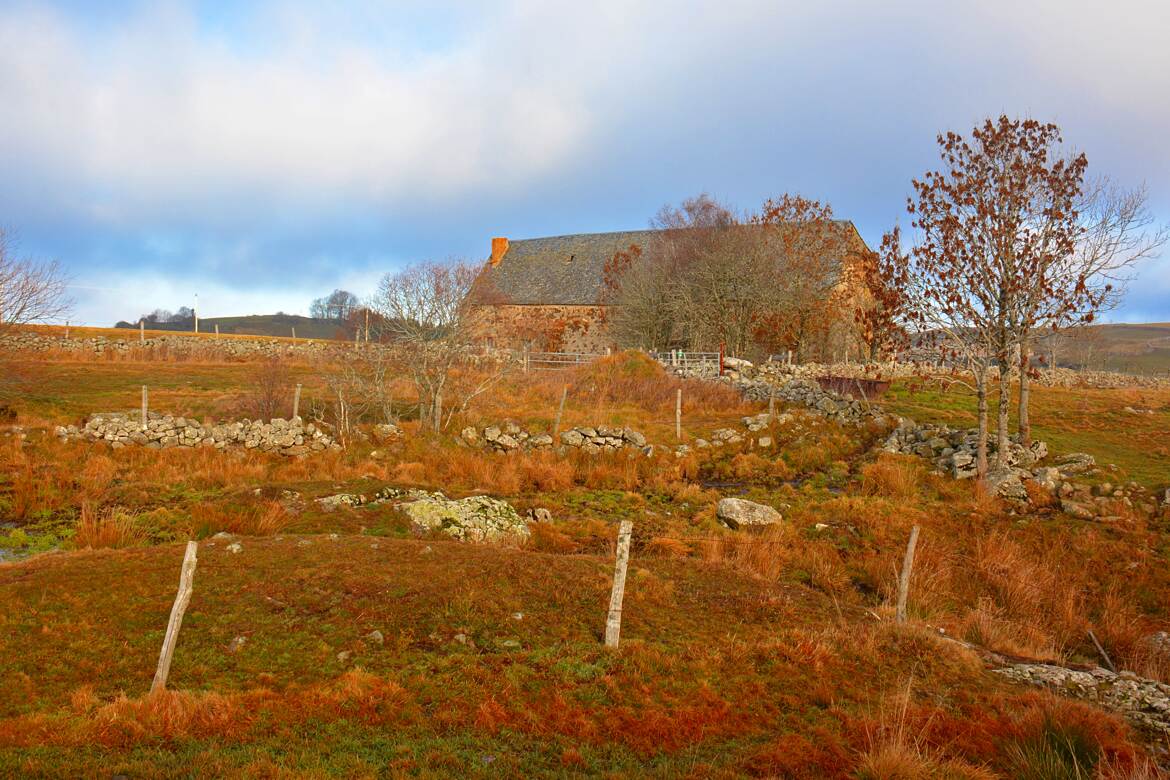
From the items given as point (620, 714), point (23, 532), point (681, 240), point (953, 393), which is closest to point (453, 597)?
point (620, 714)

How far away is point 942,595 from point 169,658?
37.8 ft

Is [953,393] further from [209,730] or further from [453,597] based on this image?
[209,730]

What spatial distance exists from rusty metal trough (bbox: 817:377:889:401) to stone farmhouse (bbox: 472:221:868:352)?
57.3 feet

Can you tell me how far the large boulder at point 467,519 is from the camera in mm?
13555

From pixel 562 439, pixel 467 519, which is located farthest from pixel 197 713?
pixel 562 439

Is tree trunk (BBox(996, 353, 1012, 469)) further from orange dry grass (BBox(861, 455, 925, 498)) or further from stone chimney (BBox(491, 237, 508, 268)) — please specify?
stone chimney (BBox(491, 237, 508, 268))

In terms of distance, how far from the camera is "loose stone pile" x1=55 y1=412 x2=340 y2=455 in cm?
1889

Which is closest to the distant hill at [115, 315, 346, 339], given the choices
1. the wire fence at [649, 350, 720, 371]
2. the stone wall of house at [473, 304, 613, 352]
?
the stone wall of house at [473, 304, 613, 352]

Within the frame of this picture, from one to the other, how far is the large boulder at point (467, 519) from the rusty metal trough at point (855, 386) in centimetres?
1902

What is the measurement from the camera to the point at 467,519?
1404cm

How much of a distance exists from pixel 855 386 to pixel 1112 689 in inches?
928

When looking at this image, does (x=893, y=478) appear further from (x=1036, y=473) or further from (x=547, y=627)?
(x=547, y=627)

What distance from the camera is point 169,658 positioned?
6.40 metres

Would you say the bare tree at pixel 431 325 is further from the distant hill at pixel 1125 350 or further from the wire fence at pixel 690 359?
the distant hill at pixel 1125 350
